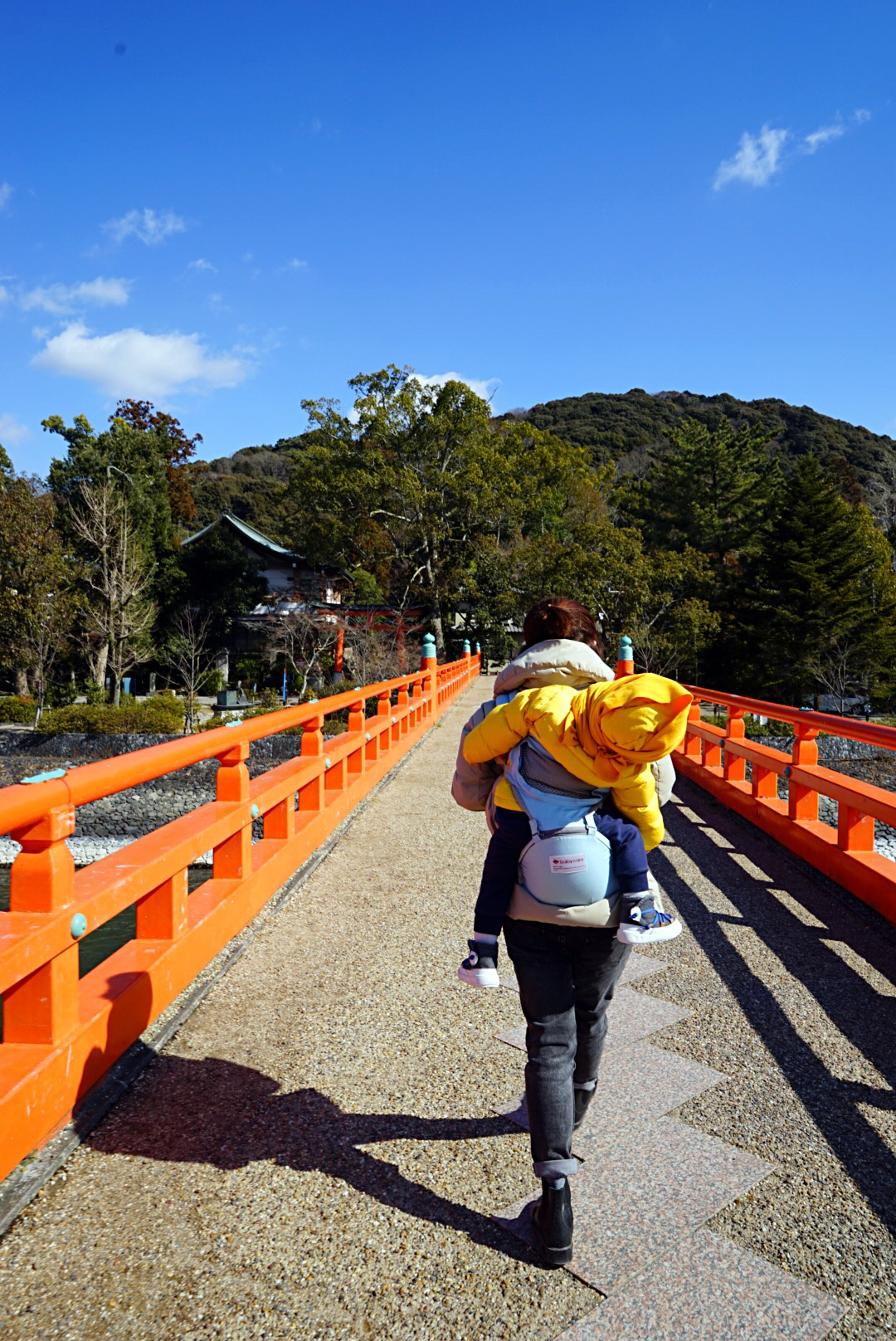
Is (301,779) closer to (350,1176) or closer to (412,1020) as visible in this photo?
(412,1020)

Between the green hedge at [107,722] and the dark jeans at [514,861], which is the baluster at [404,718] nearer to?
the dark jeans at [514,861]

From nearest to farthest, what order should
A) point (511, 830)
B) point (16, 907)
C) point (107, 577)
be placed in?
point (511, 830), point (16, 907), point (107, 577)

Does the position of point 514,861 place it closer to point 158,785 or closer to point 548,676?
point 548,676

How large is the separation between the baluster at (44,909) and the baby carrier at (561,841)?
108 cm

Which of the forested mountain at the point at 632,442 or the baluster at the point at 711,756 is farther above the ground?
the forested mountain at the point at 632,442

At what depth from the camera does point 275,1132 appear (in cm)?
238

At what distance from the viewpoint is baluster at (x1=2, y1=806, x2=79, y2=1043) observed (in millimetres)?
2145

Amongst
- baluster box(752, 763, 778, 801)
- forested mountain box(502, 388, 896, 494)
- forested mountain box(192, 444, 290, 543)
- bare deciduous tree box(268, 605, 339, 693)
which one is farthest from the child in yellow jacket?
forested mountain box(502, 388, 896, 494)

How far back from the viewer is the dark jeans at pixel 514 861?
1.96 metres

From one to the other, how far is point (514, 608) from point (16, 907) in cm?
3293

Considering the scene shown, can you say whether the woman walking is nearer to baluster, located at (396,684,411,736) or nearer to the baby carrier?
the baby carrier

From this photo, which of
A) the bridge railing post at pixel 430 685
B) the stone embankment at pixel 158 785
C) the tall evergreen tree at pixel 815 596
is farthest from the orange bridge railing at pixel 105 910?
the tall evergreen tree at pixel 815 596

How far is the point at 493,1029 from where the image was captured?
3055mm

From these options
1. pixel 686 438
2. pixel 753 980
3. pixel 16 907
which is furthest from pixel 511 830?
pixel 686 438
